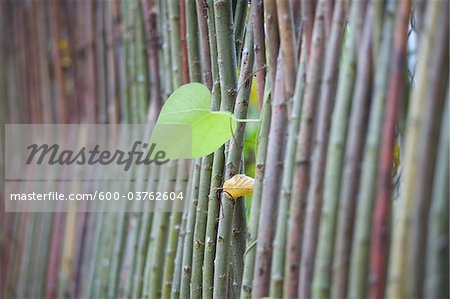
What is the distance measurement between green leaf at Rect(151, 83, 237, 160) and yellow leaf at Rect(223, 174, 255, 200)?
0.05 meters

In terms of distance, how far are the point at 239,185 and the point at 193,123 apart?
0.10 m

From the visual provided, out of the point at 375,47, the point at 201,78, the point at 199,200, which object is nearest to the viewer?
the point at 375,47

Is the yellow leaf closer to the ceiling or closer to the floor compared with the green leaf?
closer to the floor

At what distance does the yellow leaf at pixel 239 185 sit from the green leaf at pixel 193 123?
0.05 m

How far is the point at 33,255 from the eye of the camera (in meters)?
1.65

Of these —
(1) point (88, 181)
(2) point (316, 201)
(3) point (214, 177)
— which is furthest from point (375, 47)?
(1) point (88, 181)

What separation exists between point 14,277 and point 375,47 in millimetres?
1384

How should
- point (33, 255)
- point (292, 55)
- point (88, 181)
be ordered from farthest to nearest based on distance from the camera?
point (33, 255)
point (88, 181)
point (292, 55)

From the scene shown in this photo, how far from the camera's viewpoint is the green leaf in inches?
33.3

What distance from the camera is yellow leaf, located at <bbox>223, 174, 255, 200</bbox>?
85 centimetres

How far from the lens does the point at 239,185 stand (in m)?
0.85

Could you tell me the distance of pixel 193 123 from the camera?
0.85 meters

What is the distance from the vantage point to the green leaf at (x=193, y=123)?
0.85 m

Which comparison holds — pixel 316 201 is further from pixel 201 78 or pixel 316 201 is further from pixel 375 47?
pixel 201 78
